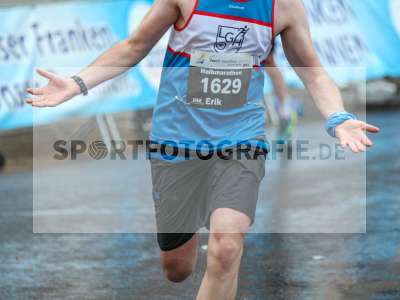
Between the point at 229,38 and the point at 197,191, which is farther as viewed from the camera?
the point at 197,191

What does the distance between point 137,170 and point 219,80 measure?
5799mm

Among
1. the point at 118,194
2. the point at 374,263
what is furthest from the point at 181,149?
the point at 118,194

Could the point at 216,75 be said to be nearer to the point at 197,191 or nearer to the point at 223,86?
the point at 223,86

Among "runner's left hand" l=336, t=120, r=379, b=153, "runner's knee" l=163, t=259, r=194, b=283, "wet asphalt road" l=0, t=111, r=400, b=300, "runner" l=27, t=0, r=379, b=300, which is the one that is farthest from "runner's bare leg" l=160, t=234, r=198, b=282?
"runner's left hand" l=336, t=120, r=379, b=153

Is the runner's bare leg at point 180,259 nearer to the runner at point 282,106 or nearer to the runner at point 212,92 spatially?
the runner at point 212,92

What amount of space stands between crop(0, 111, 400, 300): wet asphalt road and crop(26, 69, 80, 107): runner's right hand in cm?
158

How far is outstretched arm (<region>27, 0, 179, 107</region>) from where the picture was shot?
14.8 feet

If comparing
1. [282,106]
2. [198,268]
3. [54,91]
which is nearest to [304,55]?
[54,91]

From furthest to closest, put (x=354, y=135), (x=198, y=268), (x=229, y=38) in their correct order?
1. (x=198, y=268)
2. (x=229, y=38)
3. (x=354, y=135)

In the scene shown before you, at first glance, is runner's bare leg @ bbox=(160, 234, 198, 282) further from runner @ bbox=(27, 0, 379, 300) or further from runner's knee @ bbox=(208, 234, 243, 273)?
runner's knee @ bbox=(208, 234, 243, 273)

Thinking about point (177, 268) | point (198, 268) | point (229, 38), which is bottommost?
point (198, 268)

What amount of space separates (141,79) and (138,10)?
88 cm

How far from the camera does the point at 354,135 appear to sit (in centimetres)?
423

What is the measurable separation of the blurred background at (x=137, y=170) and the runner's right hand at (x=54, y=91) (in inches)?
62.4
